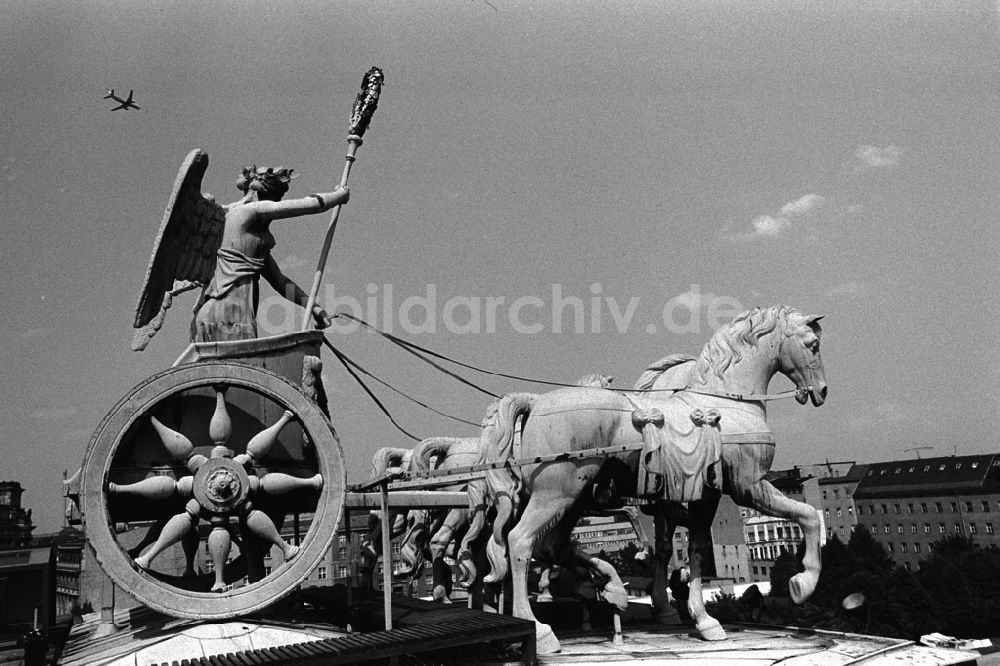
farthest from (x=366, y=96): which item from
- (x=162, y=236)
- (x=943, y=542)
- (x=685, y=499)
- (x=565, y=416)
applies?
(x=943, y=542)

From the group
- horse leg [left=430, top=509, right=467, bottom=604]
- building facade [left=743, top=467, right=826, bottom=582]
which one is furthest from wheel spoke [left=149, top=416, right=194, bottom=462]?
building facade [left=743, top=467, right=826, bottom=582]

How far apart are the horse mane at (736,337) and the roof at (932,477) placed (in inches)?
2613

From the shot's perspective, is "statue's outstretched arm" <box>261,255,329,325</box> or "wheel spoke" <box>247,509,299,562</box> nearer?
"wheel spoke" <box>247,509,299,562</box>

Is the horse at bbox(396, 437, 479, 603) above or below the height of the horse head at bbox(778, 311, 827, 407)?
below

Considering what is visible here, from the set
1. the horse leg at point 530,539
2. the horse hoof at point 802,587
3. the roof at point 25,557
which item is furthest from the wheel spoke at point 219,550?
the horse hoof at point 802,587

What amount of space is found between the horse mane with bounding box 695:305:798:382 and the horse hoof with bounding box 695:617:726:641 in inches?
92.5

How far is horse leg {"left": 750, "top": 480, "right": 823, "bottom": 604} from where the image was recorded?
7012 millimetres

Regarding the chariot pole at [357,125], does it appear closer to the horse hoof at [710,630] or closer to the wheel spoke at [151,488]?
the wheel spoke at [151,488]

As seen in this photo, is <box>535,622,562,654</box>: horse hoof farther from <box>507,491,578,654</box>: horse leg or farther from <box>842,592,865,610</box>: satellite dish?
<box>842,592,865,610</box>: satellite dish

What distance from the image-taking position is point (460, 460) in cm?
991

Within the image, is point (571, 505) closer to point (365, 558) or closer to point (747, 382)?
point (747, 382)

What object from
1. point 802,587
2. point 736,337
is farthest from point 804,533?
point 736,337

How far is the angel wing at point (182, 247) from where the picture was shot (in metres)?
6.68

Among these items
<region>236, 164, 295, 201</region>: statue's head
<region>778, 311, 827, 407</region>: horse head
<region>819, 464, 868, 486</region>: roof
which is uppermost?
<region>236, 164, 295, 201</region>: statue's head
